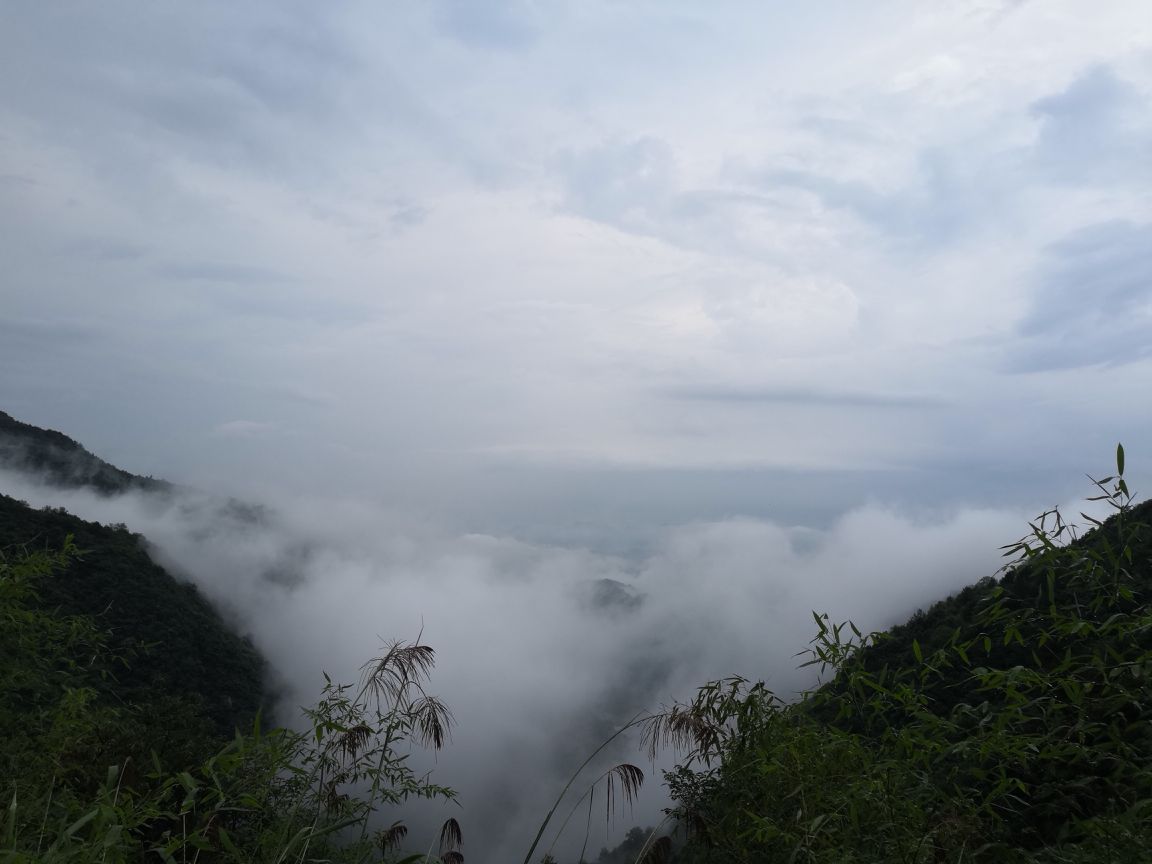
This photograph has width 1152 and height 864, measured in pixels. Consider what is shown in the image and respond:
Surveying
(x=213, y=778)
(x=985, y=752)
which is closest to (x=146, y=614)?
(x=213, y=778)

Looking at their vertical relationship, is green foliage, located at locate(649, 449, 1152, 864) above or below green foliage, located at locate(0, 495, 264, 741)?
above

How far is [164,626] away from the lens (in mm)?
32125

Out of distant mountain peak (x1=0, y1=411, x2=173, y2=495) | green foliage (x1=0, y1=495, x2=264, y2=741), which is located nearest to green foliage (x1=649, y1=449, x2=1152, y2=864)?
green foliage (x1=0, y1=495, x2=264, y2=741)

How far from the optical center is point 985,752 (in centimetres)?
268

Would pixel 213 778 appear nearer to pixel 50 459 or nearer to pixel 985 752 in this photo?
pixel 985 752

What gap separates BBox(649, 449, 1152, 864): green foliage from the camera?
2576 millimetres

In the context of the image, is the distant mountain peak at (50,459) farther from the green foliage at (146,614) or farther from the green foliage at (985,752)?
the green foliage at (985,752)

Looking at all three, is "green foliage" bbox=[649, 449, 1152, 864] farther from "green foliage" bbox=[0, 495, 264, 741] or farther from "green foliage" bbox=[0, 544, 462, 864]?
"green foliage" bbox=[0, 495, 264, 741]

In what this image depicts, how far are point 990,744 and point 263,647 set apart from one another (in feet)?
228

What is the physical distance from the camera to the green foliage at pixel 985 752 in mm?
2576

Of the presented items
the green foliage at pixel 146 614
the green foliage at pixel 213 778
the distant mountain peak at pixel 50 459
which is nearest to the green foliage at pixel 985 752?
the green foliage at pixel 213 778

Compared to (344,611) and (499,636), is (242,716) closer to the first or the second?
(344,611)

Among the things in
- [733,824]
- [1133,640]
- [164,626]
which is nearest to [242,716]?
[164,626]

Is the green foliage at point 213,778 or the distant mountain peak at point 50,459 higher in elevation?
the distant mountain peak at point 50,459
